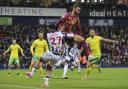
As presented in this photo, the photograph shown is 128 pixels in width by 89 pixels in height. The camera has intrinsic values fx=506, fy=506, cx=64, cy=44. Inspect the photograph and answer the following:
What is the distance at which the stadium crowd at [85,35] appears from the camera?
44656mm

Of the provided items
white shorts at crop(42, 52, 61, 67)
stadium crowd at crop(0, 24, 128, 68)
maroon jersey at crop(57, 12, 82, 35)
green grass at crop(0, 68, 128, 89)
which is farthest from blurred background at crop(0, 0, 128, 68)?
white shorts at crop(42, 52, 61, 67)

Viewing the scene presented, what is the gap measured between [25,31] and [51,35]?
31.3 metres

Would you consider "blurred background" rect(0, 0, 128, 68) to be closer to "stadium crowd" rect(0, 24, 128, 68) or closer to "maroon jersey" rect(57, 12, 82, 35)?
"stadium crowd" rect(0, 24, 128, 68)

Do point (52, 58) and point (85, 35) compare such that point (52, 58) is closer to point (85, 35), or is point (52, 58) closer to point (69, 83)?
point (69, 83)

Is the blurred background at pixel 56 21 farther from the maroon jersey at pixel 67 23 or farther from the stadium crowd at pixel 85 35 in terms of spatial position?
the maroon jersey at pixel 67 23

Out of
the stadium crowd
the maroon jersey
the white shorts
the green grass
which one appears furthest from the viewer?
the stadium crowd

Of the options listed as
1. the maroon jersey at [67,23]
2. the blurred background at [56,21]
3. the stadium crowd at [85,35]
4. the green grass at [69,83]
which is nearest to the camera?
the maroon jersey at [67,23]

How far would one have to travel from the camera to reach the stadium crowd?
44.7m

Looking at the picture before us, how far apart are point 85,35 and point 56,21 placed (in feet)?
15.2

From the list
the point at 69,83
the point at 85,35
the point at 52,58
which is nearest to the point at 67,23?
the point at 52,58

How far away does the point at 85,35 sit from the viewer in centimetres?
4947

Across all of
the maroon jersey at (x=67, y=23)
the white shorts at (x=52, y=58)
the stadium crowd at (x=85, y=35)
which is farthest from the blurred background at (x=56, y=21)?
the white shorts at (x=52, y=58)

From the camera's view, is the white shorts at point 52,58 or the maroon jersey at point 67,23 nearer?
the white shorts at point 52,58

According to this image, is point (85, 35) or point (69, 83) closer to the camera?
point (69, 83)
